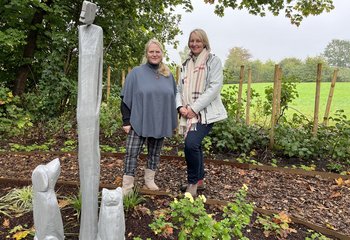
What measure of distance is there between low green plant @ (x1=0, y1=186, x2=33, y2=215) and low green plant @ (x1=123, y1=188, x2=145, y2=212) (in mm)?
947

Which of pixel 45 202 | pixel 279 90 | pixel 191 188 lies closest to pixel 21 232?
pixel 45 202

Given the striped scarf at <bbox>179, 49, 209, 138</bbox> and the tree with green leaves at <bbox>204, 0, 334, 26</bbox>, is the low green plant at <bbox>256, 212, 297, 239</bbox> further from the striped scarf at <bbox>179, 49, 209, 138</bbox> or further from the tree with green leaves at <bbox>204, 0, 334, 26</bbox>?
the tree with green leaves at <bbox>204, 0, 334, 26</bbox>

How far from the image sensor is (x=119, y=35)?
8414mm

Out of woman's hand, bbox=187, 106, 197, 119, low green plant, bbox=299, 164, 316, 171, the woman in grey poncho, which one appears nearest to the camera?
the woman in grey poncho

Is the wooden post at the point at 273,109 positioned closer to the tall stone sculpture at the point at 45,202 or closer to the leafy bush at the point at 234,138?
the leafy bush at the point at 234,138

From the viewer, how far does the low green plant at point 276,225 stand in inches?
131

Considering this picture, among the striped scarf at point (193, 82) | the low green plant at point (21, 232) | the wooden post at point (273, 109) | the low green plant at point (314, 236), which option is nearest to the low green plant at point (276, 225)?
the low green plant at point (314, 236)

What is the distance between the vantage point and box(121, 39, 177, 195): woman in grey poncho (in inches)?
136

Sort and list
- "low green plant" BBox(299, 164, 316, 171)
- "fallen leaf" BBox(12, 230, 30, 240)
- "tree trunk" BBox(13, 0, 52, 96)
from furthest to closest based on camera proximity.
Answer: "tree trunk" BBox(13, 0, 52, 96) < "low green plant" BBox(299, 164, 316, 171) < "fallen leaf" BBox(12, 230, 30, 240)

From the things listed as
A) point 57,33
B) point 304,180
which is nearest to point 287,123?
point 304,180

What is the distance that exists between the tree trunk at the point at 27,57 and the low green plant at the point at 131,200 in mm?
5869

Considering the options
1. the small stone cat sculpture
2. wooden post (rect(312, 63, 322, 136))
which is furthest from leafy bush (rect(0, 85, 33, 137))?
wooden post (rect(312, 63, 322, 136))

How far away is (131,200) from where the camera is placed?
11.3ft

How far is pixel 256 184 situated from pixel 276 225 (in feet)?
4.19
